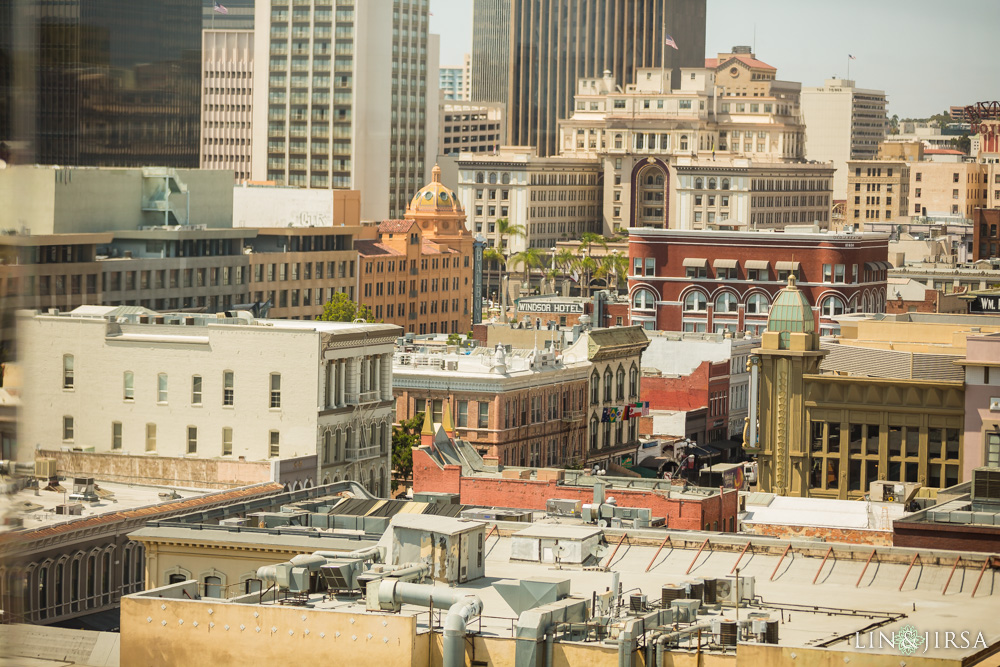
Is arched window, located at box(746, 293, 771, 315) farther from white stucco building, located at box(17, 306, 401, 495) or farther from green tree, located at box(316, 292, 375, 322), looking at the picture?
white stucco building, located at box(17, 306, 401, 495)

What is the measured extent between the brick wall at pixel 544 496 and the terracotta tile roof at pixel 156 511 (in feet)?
19.8

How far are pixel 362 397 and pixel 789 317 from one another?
21.5 m

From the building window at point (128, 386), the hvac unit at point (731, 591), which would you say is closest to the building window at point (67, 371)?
the building window at point (128, 386)

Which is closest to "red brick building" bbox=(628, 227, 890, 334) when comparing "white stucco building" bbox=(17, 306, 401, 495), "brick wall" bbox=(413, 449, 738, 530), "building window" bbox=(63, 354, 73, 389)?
"white stucco building" bbox=(17, 306, 401, 495)

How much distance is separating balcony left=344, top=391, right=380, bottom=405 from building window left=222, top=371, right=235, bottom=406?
5.42 metres

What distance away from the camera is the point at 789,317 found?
247 ft

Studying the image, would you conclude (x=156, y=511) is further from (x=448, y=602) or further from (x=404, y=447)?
(x=404, y=447)

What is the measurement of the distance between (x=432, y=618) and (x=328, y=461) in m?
49.0

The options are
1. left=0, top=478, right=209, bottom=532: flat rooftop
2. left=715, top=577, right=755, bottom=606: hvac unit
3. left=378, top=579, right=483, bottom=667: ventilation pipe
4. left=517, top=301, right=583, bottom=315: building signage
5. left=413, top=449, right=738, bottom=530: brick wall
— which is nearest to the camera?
left=378, top=579, right=483, bottom=667: ventilation pipe

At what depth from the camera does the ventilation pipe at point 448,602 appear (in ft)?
106

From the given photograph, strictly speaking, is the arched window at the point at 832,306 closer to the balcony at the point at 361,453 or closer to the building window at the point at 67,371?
the balcony at the point at 361,453

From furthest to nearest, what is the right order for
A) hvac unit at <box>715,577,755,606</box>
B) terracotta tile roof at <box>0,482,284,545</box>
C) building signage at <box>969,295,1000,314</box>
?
building signage at <box>969,295,1000,314</box> < terracotta tile roof at <box>0,482,284,545</box> < hvac unit at <box>715,577,755,606</box>

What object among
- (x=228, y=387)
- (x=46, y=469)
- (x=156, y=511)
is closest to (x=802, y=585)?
(x=156, y=511)

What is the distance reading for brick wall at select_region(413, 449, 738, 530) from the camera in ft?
202
